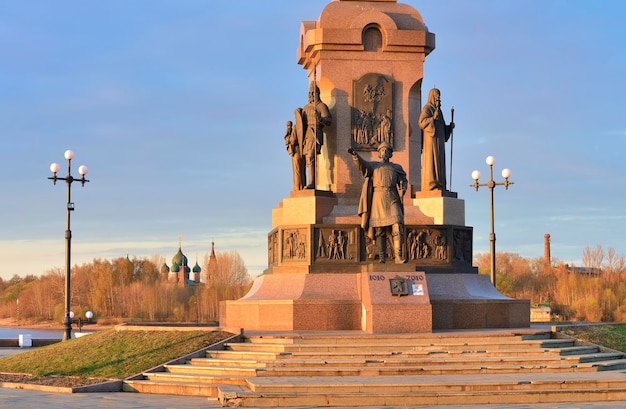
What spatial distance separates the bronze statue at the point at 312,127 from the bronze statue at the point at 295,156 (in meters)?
0.17

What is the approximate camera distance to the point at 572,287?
7312cm

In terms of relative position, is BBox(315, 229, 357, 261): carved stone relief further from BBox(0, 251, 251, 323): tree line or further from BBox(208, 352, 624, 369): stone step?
BBox(0, 251, 251, 323): tree line

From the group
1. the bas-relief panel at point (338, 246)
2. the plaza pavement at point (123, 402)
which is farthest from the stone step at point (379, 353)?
the bas-relief panel at point (338, 246)

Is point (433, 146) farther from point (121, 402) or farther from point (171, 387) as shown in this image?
point (121, 402)

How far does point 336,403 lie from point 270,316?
6.99 m

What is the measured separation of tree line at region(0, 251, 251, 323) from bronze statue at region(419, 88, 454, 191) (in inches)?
1899

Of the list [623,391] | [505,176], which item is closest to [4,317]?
[505,176]

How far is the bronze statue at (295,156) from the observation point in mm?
27188

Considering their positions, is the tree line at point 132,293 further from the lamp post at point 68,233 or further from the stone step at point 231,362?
the stone step at point 231,362

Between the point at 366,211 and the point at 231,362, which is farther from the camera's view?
the point at 366,211

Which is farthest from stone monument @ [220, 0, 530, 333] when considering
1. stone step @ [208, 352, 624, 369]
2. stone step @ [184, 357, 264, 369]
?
stone step @ [184, 357, 264, 369]

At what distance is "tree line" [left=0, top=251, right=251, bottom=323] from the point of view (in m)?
85.5

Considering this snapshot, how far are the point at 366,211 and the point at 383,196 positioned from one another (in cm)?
53

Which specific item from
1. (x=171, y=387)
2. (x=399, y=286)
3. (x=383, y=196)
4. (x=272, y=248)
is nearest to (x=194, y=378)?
(x=171, y=387)
